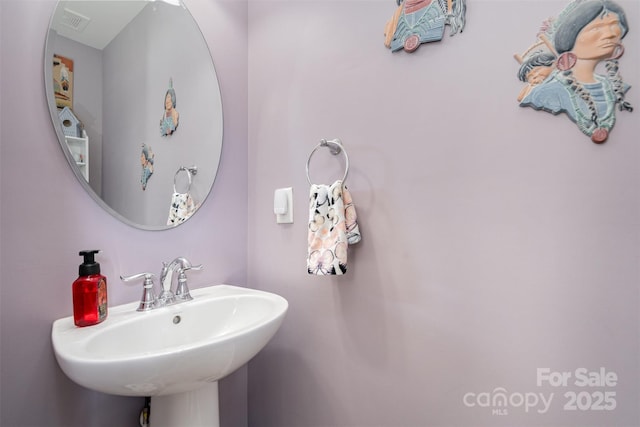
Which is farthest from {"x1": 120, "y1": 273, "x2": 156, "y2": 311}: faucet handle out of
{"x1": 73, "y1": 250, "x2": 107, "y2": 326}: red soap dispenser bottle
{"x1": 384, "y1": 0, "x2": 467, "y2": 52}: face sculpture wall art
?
{"x1": 384, "y1": 0, "x2": 467, "y2": 52}: face sculpture wall art

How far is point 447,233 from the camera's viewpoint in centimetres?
84

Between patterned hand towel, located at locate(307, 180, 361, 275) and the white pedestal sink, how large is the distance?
18cm

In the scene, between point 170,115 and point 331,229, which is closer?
point 331,229

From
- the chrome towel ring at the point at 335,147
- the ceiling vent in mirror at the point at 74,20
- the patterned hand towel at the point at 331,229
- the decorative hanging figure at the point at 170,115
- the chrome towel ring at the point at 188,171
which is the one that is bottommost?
the patterned hand towel at the point at 331,229

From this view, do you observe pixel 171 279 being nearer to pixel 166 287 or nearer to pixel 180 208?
pixel 166 287

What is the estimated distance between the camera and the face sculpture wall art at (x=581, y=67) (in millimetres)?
669

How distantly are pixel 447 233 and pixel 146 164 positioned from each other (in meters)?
0.98

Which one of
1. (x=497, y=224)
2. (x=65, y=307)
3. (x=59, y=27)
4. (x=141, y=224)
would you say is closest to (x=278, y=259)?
(x=141, y=224)

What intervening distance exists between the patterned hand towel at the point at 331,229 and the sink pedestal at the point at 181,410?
0.48 meters

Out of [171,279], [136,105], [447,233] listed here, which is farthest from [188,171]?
[447,233]

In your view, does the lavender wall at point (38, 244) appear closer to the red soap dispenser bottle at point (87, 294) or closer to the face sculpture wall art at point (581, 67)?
the red soap dispenser bottle at point (87, 294)

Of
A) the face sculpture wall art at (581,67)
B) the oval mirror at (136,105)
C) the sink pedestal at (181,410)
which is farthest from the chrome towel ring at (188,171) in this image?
the face sculpture wall art at (581,67)

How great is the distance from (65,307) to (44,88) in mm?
581

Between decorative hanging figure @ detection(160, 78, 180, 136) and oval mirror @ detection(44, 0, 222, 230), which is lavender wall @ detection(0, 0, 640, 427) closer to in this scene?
oval mirror @ detection(44, 0, 222, 230)
